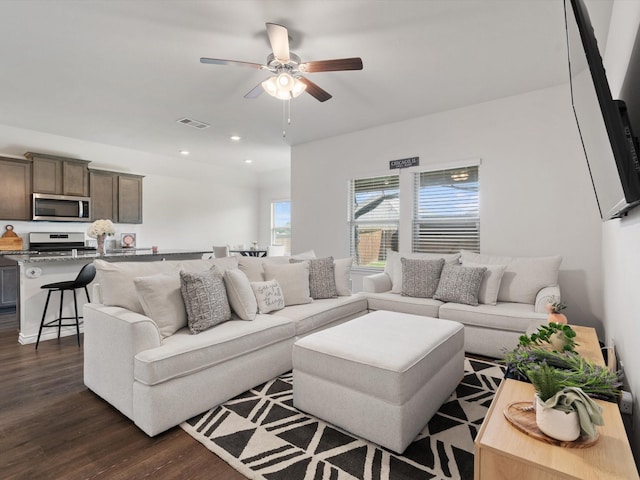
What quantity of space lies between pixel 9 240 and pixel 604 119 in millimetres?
7134

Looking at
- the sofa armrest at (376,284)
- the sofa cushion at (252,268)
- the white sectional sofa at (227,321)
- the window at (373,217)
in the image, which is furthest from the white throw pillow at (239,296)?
the window at (373,217)

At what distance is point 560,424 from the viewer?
3.47ft

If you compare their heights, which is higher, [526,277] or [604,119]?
[604,119]

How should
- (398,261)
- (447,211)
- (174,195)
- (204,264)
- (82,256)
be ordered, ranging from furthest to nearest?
(174,195) < (447,211) < (398,261) < (82,256) < (204,264)

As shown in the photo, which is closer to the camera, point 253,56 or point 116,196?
point 253,56

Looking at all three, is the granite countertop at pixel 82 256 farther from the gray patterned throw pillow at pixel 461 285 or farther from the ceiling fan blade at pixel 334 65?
the gray patterned throw pillow at pixel 461 285

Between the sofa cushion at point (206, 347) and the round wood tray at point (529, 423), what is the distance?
165 cm

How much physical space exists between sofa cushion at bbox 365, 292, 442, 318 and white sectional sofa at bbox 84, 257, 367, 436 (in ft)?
3.94

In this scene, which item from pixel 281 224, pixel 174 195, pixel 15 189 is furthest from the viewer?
pixel 281 224

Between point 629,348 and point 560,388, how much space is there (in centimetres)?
78

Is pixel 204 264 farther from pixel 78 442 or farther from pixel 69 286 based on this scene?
pixel 69 286

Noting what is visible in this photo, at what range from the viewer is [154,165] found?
22.6ft

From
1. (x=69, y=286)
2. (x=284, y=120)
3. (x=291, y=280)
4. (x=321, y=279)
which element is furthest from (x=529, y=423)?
(x=284, y=120)

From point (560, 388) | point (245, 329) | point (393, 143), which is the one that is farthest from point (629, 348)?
point (393, 143)
